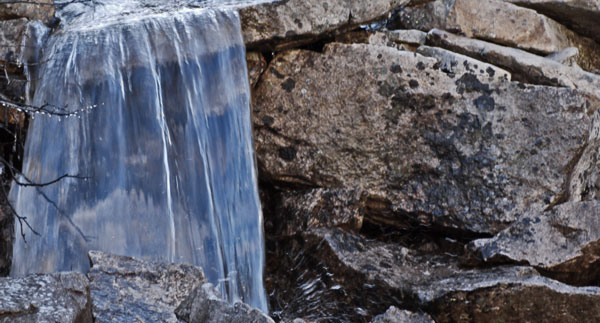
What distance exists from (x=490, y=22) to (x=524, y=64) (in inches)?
31.8

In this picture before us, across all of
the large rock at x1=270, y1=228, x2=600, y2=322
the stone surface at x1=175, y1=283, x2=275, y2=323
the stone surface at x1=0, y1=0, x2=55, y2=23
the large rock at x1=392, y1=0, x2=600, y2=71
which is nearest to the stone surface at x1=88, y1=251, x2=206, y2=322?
the stone surface at x1=175, y1=283, x2=275, y2=323

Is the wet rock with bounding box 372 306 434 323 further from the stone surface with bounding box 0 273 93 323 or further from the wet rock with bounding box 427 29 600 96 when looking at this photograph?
the wet rock with bounding box 427 29 600 96

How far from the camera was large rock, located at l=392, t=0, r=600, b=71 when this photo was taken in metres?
6.55

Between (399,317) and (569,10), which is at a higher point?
(569,10)

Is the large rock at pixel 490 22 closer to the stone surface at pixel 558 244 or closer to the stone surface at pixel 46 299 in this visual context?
the stone surface at pixel 558 244

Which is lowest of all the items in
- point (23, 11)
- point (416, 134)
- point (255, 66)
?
point (416, 134)

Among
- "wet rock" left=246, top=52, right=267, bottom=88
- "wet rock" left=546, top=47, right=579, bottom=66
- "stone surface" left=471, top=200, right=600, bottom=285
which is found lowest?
"stone surface" left=471, top=200, right=600, bottom=285

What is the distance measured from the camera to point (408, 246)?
536 centimetres

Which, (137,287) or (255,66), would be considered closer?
(137,287)

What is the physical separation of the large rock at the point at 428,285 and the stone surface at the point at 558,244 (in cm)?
16

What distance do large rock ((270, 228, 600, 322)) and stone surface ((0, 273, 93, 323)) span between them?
1642 millimetres

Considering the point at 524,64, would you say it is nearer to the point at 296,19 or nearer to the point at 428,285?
the point at 296,19

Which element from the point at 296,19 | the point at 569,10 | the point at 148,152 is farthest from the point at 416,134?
the point at 569,10

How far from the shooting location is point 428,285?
4.30 m
